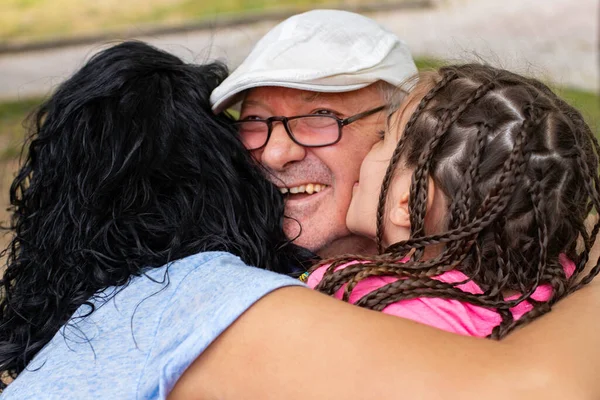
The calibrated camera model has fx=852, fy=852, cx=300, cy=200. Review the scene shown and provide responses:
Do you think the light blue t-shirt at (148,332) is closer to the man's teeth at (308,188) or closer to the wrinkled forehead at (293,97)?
the man's teeth at (308,188)

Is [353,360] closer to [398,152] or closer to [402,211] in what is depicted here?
[402,211]

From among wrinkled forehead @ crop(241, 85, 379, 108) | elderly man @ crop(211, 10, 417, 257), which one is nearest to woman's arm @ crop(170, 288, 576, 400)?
elderly man @ crop(211, 10, 417, 257)

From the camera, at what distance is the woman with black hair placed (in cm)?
185

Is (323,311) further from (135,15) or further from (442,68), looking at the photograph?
(135,15)

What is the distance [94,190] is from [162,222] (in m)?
0.22

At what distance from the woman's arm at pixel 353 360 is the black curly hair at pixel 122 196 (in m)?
0.51

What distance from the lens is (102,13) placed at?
39.6 ft

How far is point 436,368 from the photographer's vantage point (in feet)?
5.91

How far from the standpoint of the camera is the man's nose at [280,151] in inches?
119

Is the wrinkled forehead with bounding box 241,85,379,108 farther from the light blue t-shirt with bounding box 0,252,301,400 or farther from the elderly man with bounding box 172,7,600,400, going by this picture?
the elderly man with bounding box 172,7,600,400

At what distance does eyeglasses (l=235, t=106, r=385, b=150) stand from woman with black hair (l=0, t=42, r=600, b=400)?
188mm

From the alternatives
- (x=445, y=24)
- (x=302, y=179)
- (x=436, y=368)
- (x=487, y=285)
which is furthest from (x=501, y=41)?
(x=436, y=368)

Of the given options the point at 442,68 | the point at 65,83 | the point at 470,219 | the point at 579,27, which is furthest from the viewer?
the point at 579,27

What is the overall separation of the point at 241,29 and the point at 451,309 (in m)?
8.57
